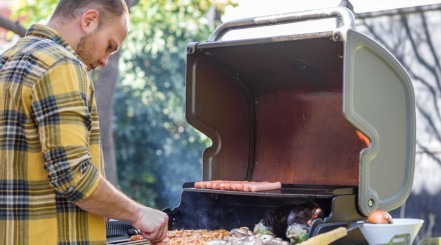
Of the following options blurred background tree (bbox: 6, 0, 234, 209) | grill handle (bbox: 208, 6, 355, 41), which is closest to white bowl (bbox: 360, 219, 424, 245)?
grill handle (bbox: 208, 6, 355, 41)

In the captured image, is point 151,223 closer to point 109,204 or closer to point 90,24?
point 109,204

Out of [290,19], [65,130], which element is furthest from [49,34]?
[290,19]

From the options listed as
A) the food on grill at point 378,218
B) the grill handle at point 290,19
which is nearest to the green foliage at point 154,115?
the grill handle at point 290,19

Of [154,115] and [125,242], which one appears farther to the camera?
[154,115]

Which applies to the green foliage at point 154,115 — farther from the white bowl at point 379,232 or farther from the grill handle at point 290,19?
the white bowl at point 379,232

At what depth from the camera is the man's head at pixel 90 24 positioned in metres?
2.76

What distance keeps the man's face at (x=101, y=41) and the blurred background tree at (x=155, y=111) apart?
722 centimetres

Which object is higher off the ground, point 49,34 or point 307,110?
point 49,34

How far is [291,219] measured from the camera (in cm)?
345

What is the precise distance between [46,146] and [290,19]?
68.1 inches

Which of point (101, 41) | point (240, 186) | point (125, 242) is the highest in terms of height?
point (101, 41)

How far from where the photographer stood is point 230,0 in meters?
6.81

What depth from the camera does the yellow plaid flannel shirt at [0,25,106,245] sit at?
250 centimetres

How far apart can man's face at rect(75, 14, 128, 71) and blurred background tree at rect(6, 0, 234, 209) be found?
23.7ft
